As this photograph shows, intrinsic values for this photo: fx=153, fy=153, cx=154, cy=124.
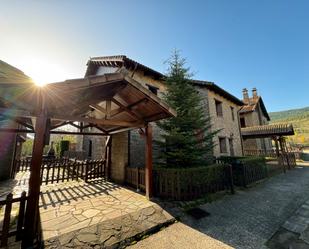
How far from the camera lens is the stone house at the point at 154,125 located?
8.05m

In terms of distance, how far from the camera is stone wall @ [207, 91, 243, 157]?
1272cm

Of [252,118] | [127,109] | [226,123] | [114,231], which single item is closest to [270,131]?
[226,123]

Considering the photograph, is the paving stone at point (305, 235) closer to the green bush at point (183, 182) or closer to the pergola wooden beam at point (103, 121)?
the green bush at point (183, 182)

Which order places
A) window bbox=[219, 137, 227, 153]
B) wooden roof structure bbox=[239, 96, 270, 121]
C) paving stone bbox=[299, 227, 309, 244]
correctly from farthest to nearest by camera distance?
1. wooden roof structure bbox=[239, 96, 270, 121]
2. window bbox=[219, 137, 227, 153]
3. paving stone bbox=[299, 227, 309, 244]

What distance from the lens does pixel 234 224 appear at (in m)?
4.09

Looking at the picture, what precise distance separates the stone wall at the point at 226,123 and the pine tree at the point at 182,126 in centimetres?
549

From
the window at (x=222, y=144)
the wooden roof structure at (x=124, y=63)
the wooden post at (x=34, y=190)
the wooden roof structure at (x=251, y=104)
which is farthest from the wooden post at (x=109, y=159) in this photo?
the wooden roof structure at (x=251, y=104)

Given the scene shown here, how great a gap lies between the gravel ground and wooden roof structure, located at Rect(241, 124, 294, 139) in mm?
8827

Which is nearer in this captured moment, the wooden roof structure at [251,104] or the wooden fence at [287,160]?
the wooden fence at [287,160]

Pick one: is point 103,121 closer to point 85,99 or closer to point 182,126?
point 85,99

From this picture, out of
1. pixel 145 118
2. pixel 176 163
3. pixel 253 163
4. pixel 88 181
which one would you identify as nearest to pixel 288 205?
pixel 253 163

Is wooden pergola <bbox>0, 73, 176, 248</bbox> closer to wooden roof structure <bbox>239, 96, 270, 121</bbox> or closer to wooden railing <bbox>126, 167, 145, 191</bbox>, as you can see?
wooden railing <bbox>126, 167, 145, 191</bbox>

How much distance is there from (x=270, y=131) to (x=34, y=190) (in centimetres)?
1739

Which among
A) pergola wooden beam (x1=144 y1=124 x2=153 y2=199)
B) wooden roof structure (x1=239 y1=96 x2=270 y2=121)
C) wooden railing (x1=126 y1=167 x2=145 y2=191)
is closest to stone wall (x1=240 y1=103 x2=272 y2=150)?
wooden roof structure (x1=239 y1=96 x2=270 y2=121)
